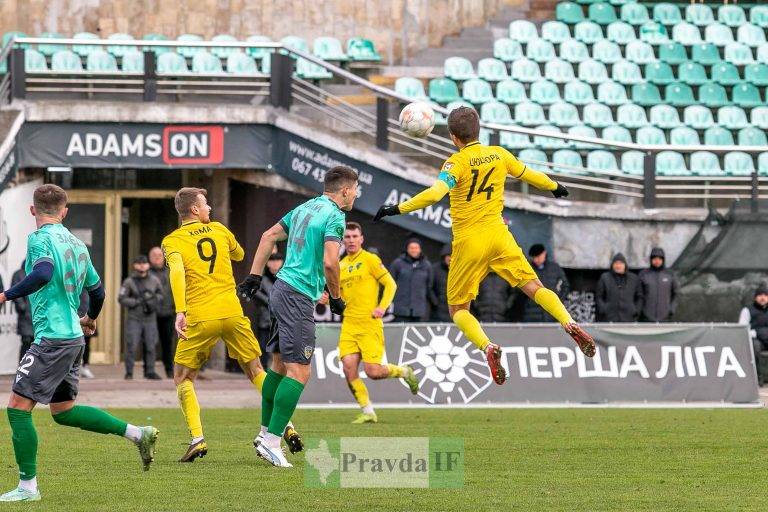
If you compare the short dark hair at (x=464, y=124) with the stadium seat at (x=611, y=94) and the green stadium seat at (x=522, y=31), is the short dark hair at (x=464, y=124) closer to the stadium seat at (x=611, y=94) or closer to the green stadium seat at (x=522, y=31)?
the stadium seat at (x=611, y=94)

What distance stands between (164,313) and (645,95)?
29.1ft

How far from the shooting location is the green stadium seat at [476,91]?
23552 mm

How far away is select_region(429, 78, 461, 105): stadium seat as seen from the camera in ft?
76.9

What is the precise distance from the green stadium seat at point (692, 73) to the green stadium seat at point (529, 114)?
3.04 metres

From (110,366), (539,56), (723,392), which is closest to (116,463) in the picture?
(723,392)

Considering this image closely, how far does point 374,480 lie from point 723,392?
8673 mm

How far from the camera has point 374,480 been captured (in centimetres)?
974

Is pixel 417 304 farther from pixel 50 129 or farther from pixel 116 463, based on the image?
pixel 116 463

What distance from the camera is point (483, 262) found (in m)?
11.4

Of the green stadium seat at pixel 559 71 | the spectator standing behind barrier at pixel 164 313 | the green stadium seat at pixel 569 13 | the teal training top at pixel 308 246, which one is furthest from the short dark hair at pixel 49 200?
the green stadium seat at pixel 569 13

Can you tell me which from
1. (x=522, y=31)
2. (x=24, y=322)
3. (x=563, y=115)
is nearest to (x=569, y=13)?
(x=522, y=31)

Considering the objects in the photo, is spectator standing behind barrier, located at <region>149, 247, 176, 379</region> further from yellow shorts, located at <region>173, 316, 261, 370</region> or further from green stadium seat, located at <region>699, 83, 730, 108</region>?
yellow shorts, located at <region>173, 316, 261, 370</region>

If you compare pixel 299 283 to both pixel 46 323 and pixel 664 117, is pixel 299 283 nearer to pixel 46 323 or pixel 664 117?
pixel 46 323

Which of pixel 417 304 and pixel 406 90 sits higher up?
pixel 406 90
